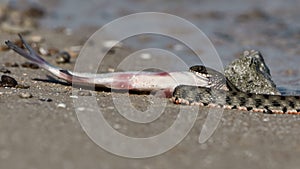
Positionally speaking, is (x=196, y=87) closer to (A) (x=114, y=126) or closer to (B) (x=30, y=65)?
(A) (x=114, y=126)

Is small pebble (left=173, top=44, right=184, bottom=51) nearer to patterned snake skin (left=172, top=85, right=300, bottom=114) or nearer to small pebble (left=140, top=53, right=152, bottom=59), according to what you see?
small pebble (left=140, top=53, right=152, bottom=59)

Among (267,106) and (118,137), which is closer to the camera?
(118,137)

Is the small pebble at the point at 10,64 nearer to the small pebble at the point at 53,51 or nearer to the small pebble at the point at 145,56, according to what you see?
the small pebble at the point at 53,51

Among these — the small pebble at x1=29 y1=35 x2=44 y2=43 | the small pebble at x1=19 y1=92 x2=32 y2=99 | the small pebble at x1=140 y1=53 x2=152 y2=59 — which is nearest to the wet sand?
the small pebble at x1=19 y1=92 x2=32 y2=99

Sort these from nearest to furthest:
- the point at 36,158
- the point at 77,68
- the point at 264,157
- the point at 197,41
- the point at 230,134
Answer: the point at 36,158 < the point at 264,157 < the point at 230,134 < the point at 77,68 < the point at 197,41

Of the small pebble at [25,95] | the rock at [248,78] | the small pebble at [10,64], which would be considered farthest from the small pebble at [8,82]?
the rock at [248,78]

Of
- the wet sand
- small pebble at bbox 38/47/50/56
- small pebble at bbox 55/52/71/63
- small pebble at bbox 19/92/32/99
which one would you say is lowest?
the wet sand

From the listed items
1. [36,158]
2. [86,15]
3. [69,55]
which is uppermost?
[86,15]

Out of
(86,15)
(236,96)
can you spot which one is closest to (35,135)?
(236,96)

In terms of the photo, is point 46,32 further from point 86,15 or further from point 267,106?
point 267,106
